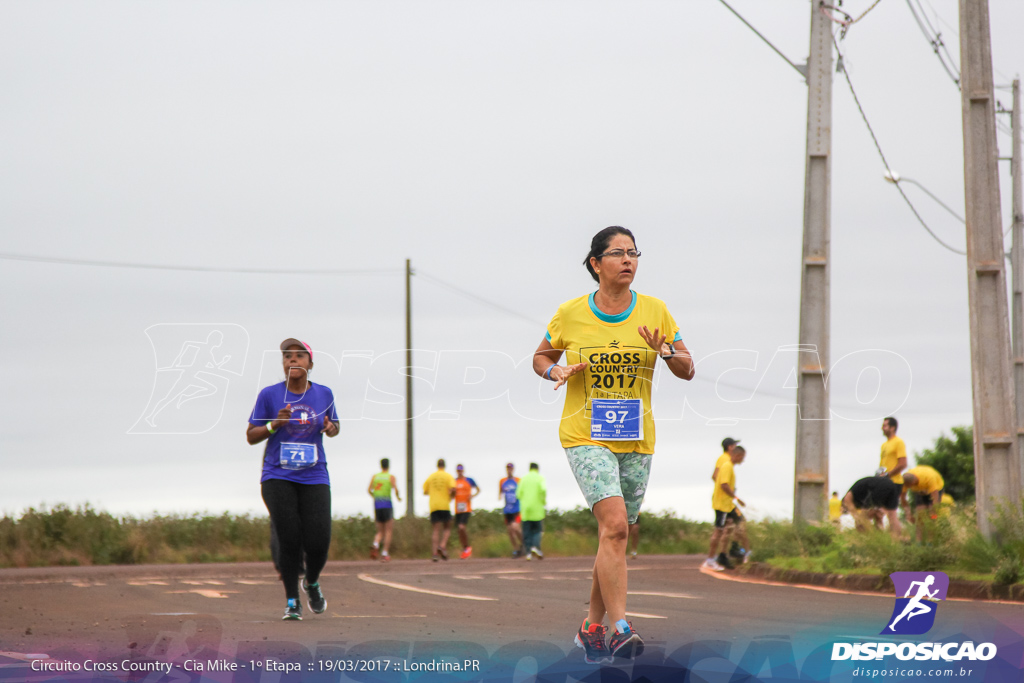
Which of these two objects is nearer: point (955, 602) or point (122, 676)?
point (122, 676)

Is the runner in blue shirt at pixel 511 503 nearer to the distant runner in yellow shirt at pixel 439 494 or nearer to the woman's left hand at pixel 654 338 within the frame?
the distant runner in yellow shirt at pixel 439 494

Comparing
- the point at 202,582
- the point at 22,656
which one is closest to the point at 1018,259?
the point at 202,582

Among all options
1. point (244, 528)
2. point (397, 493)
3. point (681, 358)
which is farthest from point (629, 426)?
point (244, 528)

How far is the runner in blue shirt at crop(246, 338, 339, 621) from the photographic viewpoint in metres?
9.95

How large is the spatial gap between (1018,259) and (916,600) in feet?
65.4

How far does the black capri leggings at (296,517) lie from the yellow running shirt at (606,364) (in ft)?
11.3

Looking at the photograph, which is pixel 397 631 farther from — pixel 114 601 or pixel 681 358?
pixel 114 601

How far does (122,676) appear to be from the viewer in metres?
6.60

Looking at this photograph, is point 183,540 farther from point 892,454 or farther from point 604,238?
point 604,238

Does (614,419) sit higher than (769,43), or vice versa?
(769,43)

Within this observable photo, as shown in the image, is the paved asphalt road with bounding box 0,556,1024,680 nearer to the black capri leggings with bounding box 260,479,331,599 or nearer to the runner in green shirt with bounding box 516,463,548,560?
the black capri leggings with bounding box 260,479,331,599

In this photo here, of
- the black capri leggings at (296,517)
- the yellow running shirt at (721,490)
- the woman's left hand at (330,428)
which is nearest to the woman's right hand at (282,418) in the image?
the woman's left hand at (330,428)

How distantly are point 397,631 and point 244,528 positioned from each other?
22980 millimetres

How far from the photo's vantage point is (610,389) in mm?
6957
